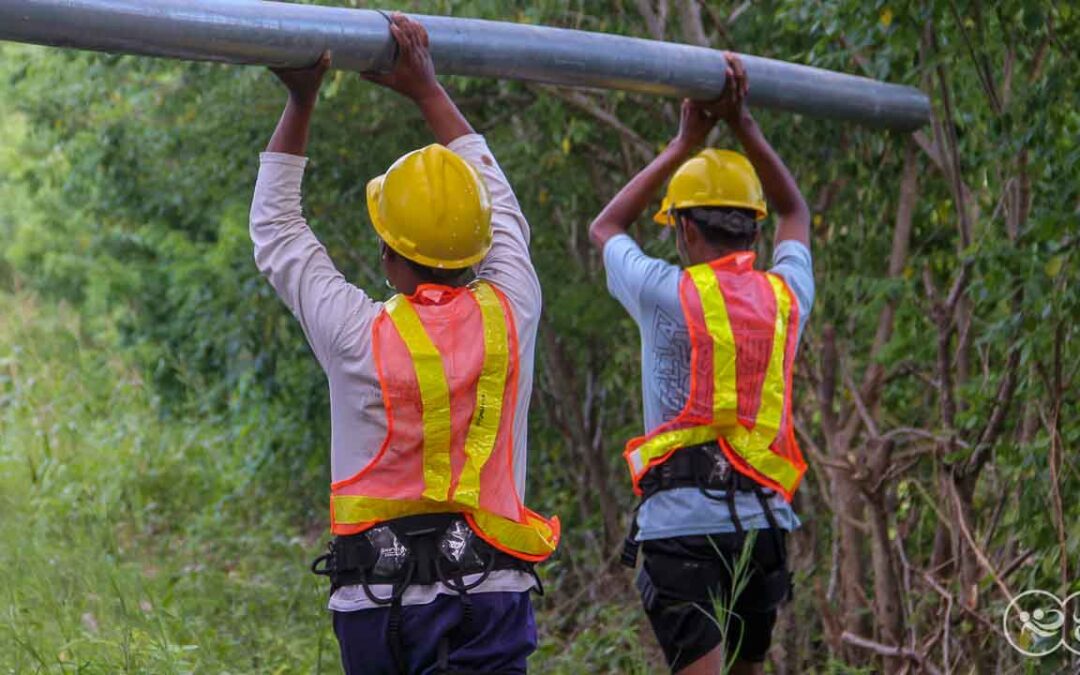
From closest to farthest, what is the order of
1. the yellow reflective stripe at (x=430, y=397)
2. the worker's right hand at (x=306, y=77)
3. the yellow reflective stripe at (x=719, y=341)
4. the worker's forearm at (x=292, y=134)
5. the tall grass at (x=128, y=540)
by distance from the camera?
the yellow reflective stripe at (x=430, y=397) → the worker's forearm at (x=292, y=134) → the worker's right hand at (x=306, y=77) → the yellow reflective stripe at (x=719, y=341) → the tall grass at (x=128, y=540)

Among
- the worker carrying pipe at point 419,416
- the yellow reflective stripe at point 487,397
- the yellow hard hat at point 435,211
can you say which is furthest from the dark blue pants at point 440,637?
the yellow hard hat at point 435,211

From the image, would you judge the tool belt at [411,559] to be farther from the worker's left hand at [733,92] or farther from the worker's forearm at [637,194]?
the worker's left hand at [733,92]

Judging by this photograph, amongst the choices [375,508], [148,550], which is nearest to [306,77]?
[375,508]

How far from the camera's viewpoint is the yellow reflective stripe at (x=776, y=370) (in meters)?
4.73

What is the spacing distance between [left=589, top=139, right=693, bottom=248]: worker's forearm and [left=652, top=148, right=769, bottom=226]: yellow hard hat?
0.19 feet

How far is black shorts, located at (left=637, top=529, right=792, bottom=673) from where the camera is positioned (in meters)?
4.71

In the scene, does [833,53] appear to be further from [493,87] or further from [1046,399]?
[493,87]

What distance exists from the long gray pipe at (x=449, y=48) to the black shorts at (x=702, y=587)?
142 centimetres

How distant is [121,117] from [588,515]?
4.10m

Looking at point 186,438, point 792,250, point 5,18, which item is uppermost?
point 5,18

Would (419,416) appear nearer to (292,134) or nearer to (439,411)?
(439,411)

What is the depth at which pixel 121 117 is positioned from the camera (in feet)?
32.0

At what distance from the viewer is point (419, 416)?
3504 millimetres

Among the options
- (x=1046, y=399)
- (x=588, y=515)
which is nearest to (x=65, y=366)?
(x=588, y=515)
